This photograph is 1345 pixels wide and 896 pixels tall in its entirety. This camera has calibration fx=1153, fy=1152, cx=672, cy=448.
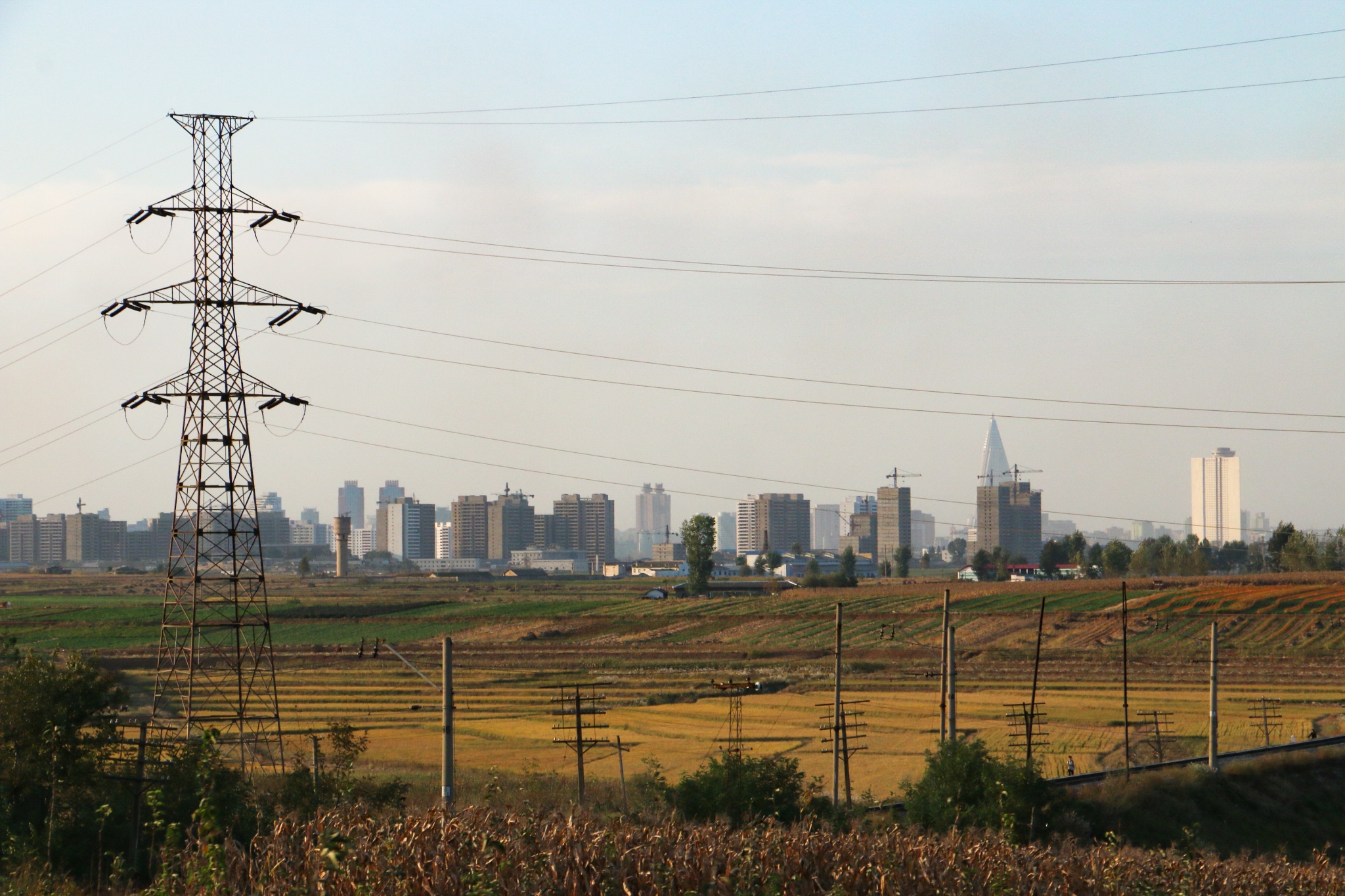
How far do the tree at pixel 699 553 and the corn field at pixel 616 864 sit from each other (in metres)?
148

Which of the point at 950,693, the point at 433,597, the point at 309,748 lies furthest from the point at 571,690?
the point at 433,597

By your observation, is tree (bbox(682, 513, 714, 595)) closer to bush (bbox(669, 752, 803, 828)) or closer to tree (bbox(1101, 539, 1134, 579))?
tree (bbox(1101, 539, 1134, 579))

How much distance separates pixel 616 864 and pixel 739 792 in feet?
58.5

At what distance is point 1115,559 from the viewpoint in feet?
640

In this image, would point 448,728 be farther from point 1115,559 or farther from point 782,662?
point 1115,559

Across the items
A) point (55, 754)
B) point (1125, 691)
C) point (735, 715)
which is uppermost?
point (55, 754)

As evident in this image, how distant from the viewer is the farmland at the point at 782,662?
47594 mm

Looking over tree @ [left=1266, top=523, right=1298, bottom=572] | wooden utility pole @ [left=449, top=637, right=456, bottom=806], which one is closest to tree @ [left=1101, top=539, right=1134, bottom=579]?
tree @ [left=1266, top=523, right=1298, bottom=572]

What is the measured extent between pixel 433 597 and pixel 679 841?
463 ft

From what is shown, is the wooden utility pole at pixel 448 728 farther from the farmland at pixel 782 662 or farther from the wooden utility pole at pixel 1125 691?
the wooden utility pole at pixel 1125 691

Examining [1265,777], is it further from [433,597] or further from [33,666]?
[433,597]

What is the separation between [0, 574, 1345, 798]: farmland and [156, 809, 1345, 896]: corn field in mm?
23165

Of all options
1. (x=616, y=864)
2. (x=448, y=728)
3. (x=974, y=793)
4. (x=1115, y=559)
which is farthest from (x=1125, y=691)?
(x=1115, y=559)

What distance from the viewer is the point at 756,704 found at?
59.0 metres
